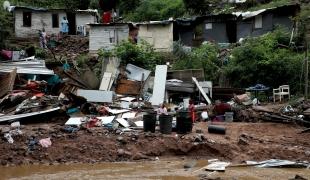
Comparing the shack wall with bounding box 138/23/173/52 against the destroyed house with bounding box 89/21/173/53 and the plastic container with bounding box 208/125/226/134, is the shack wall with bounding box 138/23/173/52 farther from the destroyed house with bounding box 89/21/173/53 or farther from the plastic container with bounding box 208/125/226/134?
the plastic container with bounding box 208/125/226/134

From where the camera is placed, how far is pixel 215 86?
26.2 meters

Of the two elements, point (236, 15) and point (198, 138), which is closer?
point (198, 138)

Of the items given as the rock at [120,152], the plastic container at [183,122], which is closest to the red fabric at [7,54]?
the plastic container at [183,122]

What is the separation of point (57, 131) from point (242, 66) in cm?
1172

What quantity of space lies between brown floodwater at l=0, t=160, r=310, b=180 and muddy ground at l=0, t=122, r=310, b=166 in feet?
1.92

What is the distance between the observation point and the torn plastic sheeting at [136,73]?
25.1 metres

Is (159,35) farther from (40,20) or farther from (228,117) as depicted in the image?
(228,117)

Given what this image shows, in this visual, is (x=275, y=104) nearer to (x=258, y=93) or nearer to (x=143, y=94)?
(x=258, y=93)

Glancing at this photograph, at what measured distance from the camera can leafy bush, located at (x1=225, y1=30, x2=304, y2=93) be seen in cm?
2470

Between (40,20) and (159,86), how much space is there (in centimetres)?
2100

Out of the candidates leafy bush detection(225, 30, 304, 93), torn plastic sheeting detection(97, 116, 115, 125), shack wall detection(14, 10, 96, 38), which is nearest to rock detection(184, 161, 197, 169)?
torn plastic sheeting detection(97, 116, 115, 125)

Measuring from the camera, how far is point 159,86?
23984 millimetres

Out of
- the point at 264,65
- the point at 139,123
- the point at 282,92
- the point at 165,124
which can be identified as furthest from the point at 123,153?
the point at 264,65

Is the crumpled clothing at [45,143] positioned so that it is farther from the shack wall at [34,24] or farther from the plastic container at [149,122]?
the shack wall at [34,24]
